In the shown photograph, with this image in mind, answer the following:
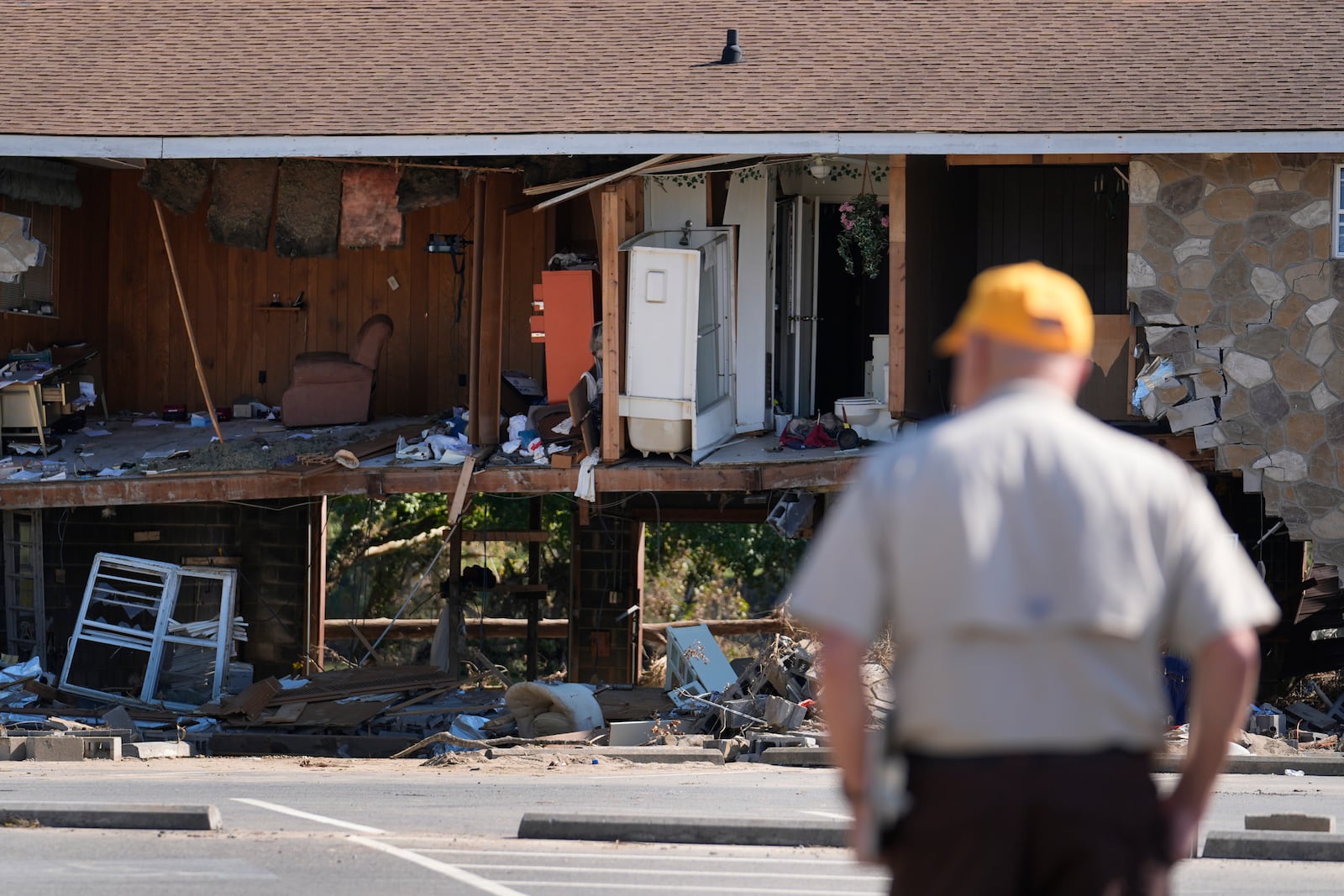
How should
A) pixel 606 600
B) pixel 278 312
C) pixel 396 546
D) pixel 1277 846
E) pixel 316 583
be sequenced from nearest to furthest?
pixel 1277 846 → pixel 278 312 → pixel 316 583 → pixel 606 600 → pixel 396 546

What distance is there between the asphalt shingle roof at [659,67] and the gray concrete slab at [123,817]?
290 inches

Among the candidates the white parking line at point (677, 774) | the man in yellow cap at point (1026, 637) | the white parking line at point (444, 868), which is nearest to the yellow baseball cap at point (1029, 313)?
the man in yellow cap at point (1026, 637)

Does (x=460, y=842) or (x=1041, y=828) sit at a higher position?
(x=1041, y=828)

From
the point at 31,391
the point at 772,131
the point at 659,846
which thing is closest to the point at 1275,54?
the point at 772,131

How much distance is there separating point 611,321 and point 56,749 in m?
5.78

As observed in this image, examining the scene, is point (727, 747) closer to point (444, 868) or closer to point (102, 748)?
point (102, 748)

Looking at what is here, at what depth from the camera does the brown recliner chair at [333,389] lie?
1650cm

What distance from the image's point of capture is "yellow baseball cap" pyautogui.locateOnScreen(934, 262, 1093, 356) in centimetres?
300

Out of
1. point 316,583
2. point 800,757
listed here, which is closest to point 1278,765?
point 800,757

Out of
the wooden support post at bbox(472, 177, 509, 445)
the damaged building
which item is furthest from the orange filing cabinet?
the wooden support post at bbox(472, 177, 509, 445)

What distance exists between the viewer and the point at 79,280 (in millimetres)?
17469

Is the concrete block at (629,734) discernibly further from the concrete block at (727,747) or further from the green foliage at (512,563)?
the green foliage at (512,563)

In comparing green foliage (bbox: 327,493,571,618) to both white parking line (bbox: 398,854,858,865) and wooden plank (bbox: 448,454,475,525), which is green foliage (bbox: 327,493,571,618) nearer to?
wooden plank (bbox: 448,454,475,525)

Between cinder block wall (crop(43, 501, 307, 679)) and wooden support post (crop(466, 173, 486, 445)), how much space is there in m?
4.12
